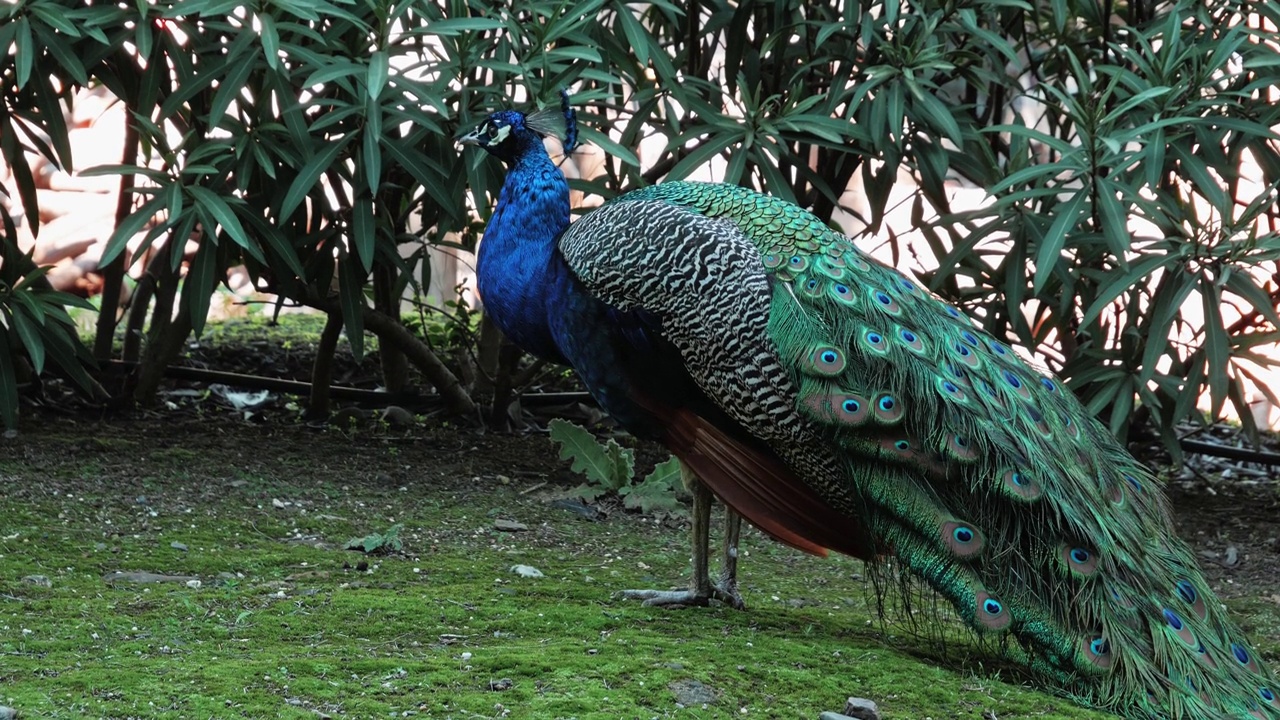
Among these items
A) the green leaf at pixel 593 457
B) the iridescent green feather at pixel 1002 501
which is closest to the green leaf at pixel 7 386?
the green leaf at pixel 593 457

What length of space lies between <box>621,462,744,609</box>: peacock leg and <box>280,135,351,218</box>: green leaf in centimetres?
176

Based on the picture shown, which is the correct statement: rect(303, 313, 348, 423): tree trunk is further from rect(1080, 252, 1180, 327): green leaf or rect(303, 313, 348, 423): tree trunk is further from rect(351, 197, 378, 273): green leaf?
rect(1080, 252, 1180, 327): green leaf

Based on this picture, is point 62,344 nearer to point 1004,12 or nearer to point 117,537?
point 117,537

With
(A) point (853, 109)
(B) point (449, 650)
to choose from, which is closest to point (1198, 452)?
(A) point (853, 109)

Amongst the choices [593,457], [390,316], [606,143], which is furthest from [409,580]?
[390,316]

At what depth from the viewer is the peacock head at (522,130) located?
15.2ft

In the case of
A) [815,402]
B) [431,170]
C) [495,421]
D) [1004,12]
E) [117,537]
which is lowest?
[117,537]

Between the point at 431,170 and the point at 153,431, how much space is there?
1.85 meters

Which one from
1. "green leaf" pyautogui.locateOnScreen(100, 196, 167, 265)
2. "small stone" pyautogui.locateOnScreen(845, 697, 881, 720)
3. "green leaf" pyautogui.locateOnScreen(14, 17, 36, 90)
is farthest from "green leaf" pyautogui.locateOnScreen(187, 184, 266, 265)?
"small stone" pyautogui.locateOnScreen(845, 697, 881, 720)

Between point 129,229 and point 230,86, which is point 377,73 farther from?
point 129,229

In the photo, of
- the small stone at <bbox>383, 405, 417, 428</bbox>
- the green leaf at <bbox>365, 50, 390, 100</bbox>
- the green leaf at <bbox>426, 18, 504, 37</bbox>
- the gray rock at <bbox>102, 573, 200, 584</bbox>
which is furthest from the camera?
the small stone at <bbox>383, 405, 417, 428</bbox>

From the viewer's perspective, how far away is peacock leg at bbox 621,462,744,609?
168 inches

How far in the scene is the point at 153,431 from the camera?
20.1ft

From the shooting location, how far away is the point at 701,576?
429 centimetres
